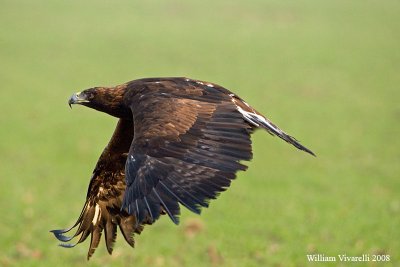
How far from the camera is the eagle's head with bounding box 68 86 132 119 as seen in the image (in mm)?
6262

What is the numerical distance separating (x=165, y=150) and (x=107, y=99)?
1.44 meters

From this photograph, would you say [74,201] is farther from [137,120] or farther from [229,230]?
[137,120]

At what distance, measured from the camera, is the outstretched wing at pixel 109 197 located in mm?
6359

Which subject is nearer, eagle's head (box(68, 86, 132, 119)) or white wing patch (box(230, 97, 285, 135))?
white wing patch (box(230, 97, 285, 135))

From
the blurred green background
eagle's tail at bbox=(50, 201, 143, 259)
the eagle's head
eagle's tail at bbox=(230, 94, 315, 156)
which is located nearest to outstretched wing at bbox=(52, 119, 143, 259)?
eagle's tail at bbox=(50, 201, 143, 259)

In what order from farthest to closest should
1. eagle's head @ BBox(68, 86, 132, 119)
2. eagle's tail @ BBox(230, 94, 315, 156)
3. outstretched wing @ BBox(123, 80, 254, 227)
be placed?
eagle's head @ BBox(68, 86, 132, 119)
eagle's tail @ BBox(230, 94, 315, 156)
outstretched wing @ BBox(123, 80, 254, 227)

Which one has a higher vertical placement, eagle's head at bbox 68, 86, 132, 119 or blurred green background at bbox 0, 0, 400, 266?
blurred green background at bbox 0, 0, 400, 266

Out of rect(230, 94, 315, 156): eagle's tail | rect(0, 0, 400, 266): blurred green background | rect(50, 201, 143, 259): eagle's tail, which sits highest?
rect(0, 0, 400, 266): blurred green background

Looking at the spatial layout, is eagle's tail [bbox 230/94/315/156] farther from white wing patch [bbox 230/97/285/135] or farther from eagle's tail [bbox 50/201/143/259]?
eagle's tail [bbox 50/201/143/259]

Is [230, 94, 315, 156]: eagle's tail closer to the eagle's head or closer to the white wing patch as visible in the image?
the white wing patch

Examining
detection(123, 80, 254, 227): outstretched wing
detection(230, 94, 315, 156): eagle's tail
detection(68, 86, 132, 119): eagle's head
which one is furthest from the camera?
detection(68, 86, 132, 119): eagle's head

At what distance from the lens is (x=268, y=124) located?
5.75 metres

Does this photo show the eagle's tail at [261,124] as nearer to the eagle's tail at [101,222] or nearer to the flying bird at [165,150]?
the flying bird at [165,150]

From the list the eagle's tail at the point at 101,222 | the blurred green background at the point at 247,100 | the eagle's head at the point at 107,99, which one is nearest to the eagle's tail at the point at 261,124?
the eagle's head at the point at 107,99
